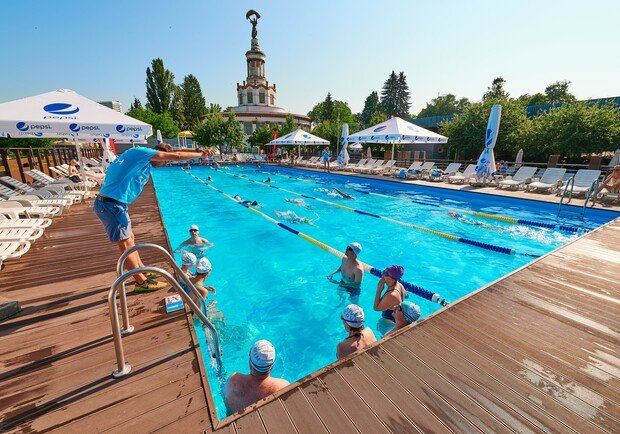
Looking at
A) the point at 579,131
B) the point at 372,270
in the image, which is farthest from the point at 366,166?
the point at 372,270

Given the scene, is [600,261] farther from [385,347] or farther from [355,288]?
[385,347]

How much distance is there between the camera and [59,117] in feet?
21.4

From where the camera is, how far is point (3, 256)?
14.7ft

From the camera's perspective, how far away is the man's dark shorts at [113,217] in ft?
12.3

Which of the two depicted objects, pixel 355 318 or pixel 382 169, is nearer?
pixel 355 318

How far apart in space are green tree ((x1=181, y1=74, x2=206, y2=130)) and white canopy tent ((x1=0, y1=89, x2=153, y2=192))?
62.7 m

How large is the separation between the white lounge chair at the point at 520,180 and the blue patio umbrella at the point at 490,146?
0.84 meters

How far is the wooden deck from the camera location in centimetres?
203

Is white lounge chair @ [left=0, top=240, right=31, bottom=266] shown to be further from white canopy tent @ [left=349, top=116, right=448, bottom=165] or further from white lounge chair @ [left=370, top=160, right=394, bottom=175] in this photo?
white lounge chair @ [left=370, top=160, right=394, bottom=175]

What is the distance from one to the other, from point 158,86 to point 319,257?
66783 millimetres

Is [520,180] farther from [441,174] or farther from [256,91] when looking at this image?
[256,91]

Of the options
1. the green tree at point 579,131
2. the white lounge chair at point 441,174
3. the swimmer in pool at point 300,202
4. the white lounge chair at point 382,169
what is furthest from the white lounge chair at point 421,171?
the swimmer in pool at point 300,202

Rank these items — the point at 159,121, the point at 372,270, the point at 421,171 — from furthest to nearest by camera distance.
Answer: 1. the point at 159,121
2. the point at 421,171
3. the point at 372,270

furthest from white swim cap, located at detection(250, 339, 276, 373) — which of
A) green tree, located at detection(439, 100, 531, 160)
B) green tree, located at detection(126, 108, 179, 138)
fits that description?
green tree, located at detection(126, 108, 179, 138)
